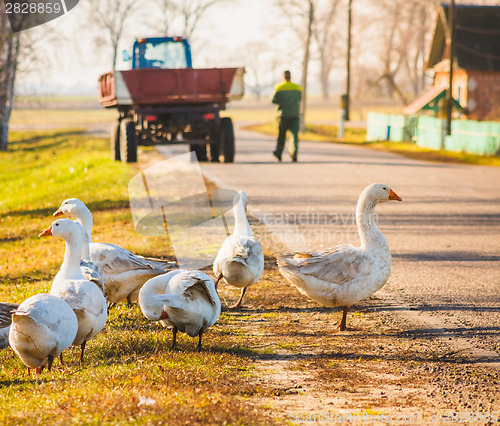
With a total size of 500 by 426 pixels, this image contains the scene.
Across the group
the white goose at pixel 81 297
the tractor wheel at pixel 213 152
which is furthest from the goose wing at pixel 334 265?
the tractor wheel at pixel 213 152

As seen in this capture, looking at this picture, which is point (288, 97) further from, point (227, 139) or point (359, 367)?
point (359, 367)

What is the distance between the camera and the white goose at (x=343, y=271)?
597 centimetres

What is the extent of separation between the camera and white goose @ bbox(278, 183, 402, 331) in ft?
19.6

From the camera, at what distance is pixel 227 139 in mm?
20625

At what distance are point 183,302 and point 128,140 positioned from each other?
604 inches

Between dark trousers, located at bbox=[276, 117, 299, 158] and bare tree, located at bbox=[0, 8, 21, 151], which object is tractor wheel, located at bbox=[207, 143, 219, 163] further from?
bare tree, located at bbox=[0, 8, 21, 151]

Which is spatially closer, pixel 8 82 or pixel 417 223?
pixel 417 223

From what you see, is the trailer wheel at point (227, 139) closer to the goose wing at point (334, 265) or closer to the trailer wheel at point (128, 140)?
the trailer wheel at point (128, 140)

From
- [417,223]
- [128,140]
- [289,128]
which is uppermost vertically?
[289,128]

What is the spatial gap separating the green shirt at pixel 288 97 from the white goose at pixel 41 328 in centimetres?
1584

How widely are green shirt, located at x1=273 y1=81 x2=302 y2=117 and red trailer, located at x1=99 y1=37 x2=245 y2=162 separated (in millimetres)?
1291

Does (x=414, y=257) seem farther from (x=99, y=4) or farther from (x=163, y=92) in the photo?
(x=99, y=4)

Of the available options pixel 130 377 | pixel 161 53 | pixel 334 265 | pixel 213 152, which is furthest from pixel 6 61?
pixel 130 377

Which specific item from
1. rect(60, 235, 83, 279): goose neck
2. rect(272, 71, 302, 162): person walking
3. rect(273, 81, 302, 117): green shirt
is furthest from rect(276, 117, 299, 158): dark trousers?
rect(60, 235, 83, 279): goose neck
